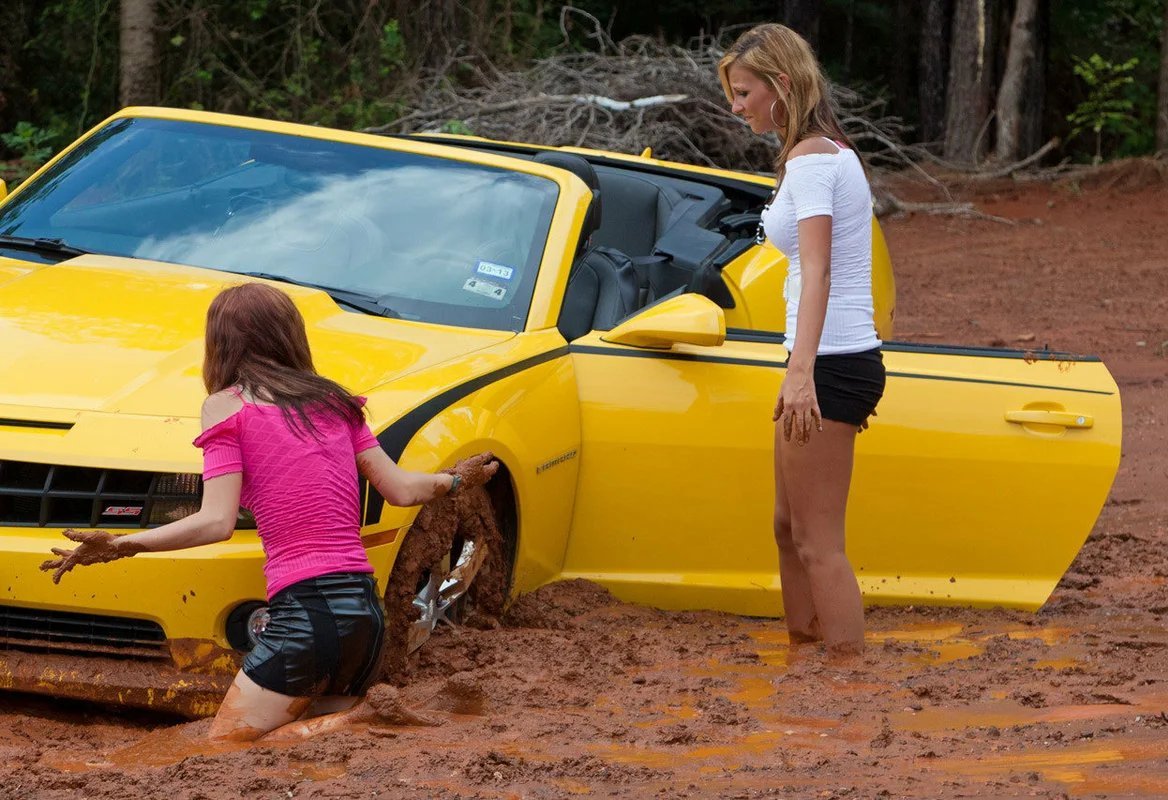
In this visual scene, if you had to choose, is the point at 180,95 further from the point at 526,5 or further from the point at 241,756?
the point at 241,756

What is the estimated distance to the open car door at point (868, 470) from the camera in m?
4.93

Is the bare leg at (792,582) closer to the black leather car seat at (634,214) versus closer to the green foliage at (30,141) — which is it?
the black leather car seat at (634,214)

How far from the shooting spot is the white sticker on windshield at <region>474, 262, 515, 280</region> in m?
5.13

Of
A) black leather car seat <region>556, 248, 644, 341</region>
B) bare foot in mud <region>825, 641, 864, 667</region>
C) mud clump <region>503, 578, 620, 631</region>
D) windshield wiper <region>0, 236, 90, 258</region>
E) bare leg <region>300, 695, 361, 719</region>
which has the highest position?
windshield wiper <region>0, 236, 90, 258</region>

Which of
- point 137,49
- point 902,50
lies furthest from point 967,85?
point 137,49

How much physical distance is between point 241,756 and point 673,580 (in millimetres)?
1853

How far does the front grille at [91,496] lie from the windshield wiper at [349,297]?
4.00ft

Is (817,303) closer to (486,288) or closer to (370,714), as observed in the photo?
(486,288)

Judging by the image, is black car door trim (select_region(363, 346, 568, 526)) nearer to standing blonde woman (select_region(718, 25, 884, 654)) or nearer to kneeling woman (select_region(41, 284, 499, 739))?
kneeling woman (select_region(41, 284, 499, 739))

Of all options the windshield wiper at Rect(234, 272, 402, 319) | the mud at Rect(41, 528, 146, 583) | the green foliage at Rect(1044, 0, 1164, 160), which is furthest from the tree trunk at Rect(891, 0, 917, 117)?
the mud at Rect(41, 528, 146, 583)

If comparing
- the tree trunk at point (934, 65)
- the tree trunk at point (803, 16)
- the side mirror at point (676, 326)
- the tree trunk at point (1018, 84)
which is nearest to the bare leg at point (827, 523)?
the side mirror at point (676, 326)

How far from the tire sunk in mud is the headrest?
1170 millimetres

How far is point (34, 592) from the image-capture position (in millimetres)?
3807

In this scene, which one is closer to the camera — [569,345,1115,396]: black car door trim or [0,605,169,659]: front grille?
[0,605,169,659]: front grille
